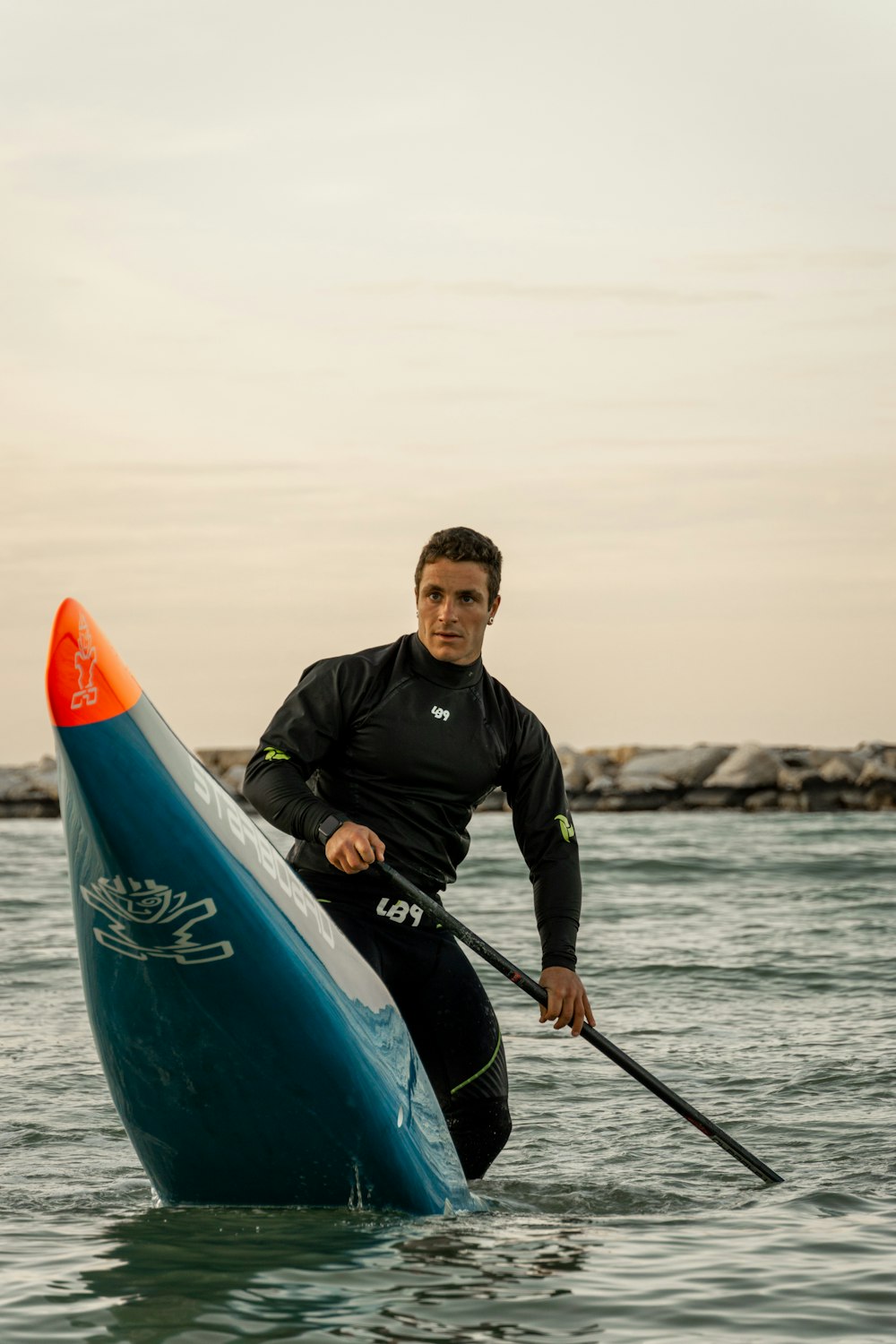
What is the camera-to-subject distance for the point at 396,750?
4613 millimetres

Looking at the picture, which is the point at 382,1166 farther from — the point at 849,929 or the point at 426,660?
the point at 849,929

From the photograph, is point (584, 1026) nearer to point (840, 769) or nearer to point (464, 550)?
point (464, 550)

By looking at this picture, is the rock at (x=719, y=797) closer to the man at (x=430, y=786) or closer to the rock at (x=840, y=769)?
the rock at (x=840, y=769)

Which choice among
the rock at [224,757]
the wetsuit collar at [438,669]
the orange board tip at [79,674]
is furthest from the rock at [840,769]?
the orange board tip at [79,674]

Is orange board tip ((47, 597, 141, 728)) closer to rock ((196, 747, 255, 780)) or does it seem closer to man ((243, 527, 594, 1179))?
man ((243, 527, 594, 1179))

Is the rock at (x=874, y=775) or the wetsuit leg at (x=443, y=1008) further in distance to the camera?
the rock at (x=874, y=775)

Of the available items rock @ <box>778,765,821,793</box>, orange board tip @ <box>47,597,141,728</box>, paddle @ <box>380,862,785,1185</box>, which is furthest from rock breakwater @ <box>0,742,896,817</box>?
orange board tip @ <box>47,597,141,728</box>

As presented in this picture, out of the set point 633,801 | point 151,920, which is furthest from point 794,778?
point 151,920

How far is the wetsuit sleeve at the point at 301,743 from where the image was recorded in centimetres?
441

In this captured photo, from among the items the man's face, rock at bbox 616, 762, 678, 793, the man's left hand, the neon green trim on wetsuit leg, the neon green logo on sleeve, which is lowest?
rock at bbox 616, 762, 678, 793

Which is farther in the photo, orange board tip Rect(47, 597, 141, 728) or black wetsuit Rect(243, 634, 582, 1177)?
black wetsuit Rect(243, 634, 582, 1177)

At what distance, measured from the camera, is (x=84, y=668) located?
147 inches

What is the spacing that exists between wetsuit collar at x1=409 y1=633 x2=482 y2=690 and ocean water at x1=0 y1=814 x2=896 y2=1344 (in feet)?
5.03

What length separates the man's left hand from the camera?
472cm
